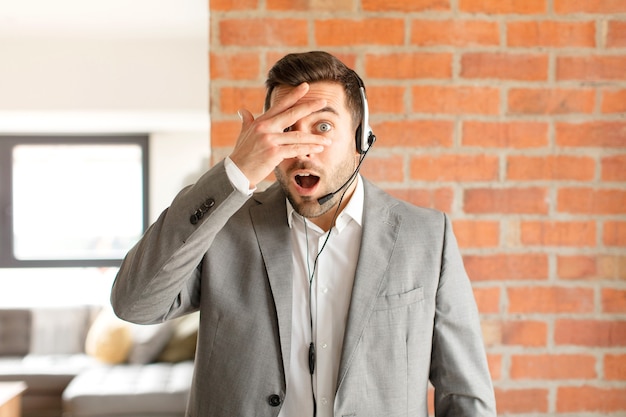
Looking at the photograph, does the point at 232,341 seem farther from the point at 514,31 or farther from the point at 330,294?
the point at 514,31

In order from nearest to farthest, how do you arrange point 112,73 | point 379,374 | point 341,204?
point 379,374 < point 341,204 < point 112,73

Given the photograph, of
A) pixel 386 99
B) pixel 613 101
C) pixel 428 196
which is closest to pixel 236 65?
pixel 386 99

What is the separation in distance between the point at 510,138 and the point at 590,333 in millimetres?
612

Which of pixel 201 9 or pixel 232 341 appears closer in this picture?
pixel 232 341

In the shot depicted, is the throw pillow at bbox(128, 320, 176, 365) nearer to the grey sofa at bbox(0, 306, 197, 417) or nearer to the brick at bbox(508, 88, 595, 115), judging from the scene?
the grey sofa at bbox(0, 306, 197, 417)

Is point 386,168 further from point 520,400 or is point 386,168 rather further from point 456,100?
point 520,400

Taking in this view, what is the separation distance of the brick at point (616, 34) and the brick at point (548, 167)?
1.09 ft

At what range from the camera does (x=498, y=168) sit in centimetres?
178

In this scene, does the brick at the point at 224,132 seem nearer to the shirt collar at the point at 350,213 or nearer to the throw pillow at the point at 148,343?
the shirt collar at the point at 350,213

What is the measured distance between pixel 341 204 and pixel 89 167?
532 cm

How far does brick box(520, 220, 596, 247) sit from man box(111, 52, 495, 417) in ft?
1.48

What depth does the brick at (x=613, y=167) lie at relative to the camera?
1.79 m

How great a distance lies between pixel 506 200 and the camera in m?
1.79

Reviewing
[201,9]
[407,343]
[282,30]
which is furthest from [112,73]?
[407,343]
